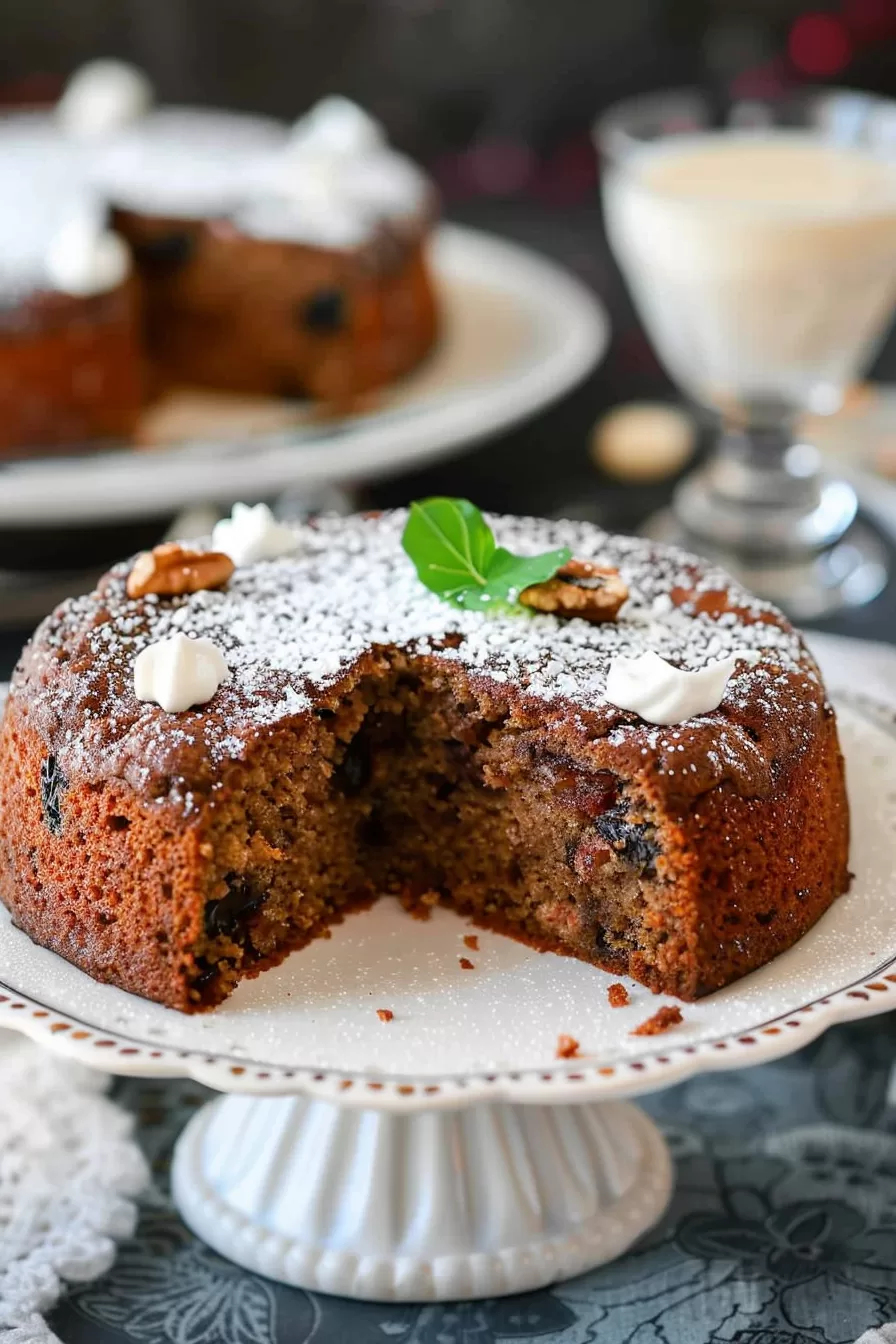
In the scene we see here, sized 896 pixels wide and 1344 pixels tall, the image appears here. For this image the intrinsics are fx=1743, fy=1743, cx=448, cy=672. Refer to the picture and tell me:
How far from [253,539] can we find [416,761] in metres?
0.42

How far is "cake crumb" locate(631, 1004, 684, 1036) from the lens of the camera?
80.7 inches

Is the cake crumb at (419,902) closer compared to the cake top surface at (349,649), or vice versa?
the cake top surface at (349,649)

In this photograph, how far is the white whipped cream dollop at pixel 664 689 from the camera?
2.22 meters

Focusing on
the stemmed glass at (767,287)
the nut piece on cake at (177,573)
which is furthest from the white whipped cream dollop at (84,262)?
the nut piece on cake at (177,573)

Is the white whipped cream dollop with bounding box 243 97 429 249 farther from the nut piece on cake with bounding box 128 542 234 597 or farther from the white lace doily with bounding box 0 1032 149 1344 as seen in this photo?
the white lace doily with bounding box 0 1032 149 1344

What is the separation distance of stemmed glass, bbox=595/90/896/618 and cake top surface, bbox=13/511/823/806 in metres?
1.32

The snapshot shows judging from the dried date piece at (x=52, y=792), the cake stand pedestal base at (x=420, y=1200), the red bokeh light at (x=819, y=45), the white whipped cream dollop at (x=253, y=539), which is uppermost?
the white whipped cream dollop at (x=253, y=539)

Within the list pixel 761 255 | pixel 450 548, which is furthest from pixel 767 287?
pixel 450 548

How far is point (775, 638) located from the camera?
8.18ft

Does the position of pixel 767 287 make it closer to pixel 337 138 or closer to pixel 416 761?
pixel 337 138

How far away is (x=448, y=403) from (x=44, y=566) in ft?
3.29

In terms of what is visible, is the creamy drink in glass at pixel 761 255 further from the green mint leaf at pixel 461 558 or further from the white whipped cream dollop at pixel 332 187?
the green mint leaf at pixel 461 558

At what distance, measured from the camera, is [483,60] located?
20.8 ft

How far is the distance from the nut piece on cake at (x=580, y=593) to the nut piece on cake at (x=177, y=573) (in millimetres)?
451
